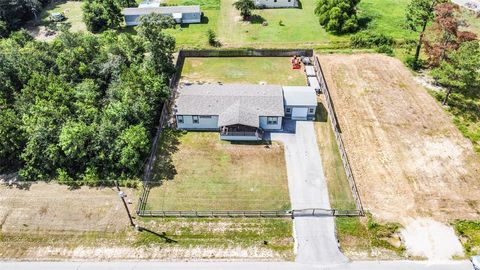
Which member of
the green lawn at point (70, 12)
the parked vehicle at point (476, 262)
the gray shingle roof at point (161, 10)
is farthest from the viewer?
the green lawn at point (70, 12)

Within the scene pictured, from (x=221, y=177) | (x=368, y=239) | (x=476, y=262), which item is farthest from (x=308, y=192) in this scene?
(x=476, y=262)

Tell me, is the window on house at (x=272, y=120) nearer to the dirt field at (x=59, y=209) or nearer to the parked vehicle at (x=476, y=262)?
the dirt field at (x=59, y=209)

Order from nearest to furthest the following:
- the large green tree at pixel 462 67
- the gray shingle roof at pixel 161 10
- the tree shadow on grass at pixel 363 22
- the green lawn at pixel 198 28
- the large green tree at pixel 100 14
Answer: the large green tree at pixel 462 67 → the green lawn at pixel 198 28 → the large green tree at pixel 100 14 → the tree shadow on grass at pixel 363 22 → the gray shingle roof at pixel 161 10

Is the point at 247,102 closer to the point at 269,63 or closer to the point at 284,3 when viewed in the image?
the point at 269,63

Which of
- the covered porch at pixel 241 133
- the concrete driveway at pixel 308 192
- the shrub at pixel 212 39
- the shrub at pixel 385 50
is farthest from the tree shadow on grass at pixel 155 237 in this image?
the shrub at pixel 385 50

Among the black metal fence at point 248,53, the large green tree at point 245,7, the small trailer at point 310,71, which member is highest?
the large green tree at point 245,7

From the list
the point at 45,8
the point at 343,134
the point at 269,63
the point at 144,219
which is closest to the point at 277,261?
the point at 144,219
